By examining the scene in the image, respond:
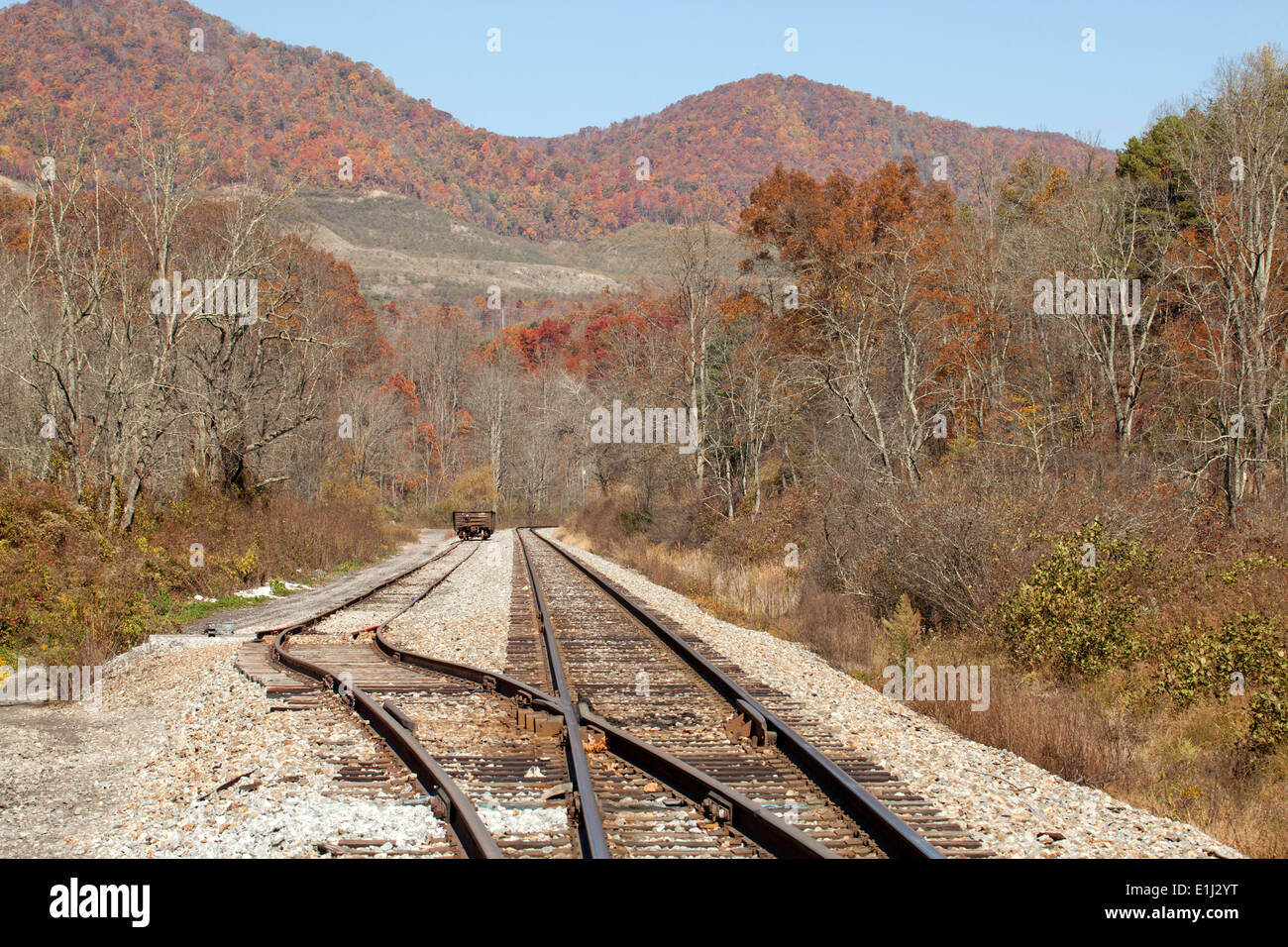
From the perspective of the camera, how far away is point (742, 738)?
7809 millimetres

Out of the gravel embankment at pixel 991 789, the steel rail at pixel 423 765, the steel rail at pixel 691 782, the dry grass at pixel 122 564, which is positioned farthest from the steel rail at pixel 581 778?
the dry grass at pixel 122 564

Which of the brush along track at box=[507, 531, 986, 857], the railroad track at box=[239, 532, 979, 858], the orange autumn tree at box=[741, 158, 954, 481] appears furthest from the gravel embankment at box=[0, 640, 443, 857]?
the orange autumn tree at box=[741, 158, 954, 481]

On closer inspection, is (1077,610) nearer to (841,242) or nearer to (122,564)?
(122,564)

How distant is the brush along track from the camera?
18.2 ft

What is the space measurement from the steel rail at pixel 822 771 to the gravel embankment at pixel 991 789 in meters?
0.54

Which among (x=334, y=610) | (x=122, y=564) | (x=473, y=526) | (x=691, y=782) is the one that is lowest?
(x=473, y=526)

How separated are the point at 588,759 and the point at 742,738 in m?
1.45

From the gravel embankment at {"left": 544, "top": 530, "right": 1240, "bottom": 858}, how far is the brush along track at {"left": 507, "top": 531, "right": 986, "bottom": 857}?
239 millimetres

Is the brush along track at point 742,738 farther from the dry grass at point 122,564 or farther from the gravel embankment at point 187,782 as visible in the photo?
the dry grass at point 122,564

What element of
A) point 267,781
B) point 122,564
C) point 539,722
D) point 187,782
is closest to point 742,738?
point 539,722

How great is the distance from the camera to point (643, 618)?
49.0 ft
